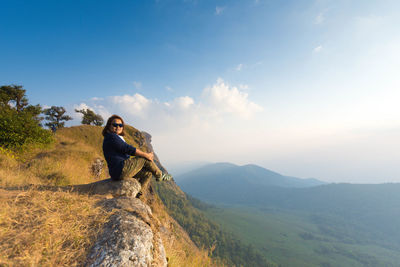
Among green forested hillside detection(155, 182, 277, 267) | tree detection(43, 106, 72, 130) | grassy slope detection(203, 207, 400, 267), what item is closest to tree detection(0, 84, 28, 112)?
tree detection(43, 106, 72, 130)

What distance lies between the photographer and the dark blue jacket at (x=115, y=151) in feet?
17.0

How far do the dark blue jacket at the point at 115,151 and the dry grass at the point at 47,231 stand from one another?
180cm

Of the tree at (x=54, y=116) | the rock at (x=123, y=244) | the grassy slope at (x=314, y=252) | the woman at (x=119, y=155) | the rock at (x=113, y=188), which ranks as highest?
the tree at (x=54, y=116)

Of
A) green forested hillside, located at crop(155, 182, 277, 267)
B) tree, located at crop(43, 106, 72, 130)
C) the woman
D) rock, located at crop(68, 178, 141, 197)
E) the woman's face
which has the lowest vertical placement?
green forested hillside, located at crop(155, 182, 277, 267)

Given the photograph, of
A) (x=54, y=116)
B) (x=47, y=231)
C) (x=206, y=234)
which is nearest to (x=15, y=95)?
(x=54, y=116)

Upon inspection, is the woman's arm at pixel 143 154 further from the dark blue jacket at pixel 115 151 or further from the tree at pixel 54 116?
the tree at pixel 54 116

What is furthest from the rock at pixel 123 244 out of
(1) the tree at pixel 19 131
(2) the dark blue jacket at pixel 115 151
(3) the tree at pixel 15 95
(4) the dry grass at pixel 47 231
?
(3) the tree at pixel 15 95

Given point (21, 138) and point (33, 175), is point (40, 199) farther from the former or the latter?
point (21, 138)

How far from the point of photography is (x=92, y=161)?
14172mm

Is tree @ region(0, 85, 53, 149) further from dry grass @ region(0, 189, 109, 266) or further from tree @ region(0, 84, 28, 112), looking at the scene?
tree @ region(0, 84, 28, 112)

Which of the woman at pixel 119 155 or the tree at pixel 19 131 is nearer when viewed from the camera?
the woman at pixel 119 155

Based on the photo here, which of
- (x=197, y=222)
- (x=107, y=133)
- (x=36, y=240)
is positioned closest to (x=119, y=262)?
(x=36, y=240)

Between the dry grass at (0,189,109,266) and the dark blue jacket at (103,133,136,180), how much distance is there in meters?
1.80

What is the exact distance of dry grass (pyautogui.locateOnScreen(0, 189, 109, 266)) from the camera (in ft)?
7.21
